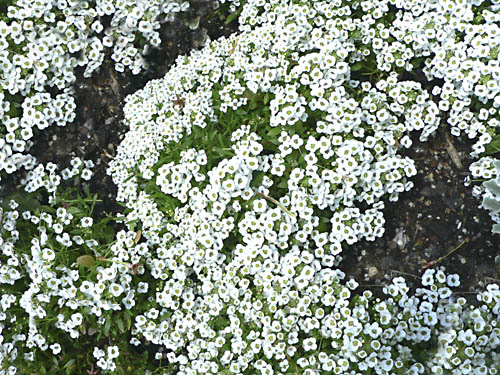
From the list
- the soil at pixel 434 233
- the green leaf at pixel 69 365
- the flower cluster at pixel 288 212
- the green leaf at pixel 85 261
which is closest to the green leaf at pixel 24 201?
the green leaf at pixel 85 261

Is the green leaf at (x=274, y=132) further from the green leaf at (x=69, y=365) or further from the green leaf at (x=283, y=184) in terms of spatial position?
the green leaf at (x=69, y=365)

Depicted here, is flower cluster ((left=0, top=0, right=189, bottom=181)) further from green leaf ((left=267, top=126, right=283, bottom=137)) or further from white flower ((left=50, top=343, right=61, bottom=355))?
green leaf ((left=267, top=126, right=283, bottom=137))

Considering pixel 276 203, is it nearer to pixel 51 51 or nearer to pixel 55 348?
pixel 55 348

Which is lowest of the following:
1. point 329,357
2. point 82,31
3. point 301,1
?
point 329,357

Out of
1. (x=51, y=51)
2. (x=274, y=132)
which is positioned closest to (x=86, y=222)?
(x=51, y=51)

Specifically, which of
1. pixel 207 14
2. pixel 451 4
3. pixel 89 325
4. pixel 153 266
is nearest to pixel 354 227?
pixel 153 266

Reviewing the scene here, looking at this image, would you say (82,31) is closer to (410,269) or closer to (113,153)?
(113,153)

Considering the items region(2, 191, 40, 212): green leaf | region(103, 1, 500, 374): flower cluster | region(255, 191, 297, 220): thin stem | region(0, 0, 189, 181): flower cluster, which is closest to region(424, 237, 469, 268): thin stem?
region(103, 1, 500, 374): flower cluster
